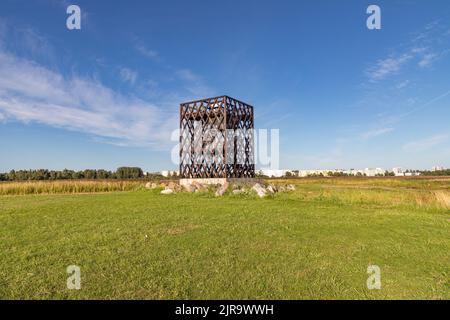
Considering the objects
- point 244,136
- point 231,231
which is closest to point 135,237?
point 231,231

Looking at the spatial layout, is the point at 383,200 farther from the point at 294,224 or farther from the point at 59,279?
the point at 59,279

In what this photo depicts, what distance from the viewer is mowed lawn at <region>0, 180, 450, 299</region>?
3.45 meters

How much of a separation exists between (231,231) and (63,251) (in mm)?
3571

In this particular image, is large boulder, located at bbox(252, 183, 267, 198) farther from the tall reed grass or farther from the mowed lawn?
the tall reed grass

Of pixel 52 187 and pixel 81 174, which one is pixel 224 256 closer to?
pixel 52 187

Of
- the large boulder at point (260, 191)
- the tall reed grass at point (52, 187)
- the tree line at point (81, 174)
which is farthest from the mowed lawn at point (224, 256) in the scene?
the tree line at point (81, 174)

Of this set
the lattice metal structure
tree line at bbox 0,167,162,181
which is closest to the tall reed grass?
the lattice metal structure

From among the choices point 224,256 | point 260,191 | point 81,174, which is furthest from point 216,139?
point 81,174

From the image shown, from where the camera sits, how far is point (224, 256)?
15.6ft

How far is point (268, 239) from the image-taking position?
5973mm

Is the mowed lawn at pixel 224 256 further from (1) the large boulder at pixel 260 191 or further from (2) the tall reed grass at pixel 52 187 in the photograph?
(2) the tall reed grass at pixel 52 187

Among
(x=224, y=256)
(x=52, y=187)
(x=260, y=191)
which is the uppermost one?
(x=260, y=191)

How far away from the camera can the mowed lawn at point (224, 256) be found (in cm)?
345
